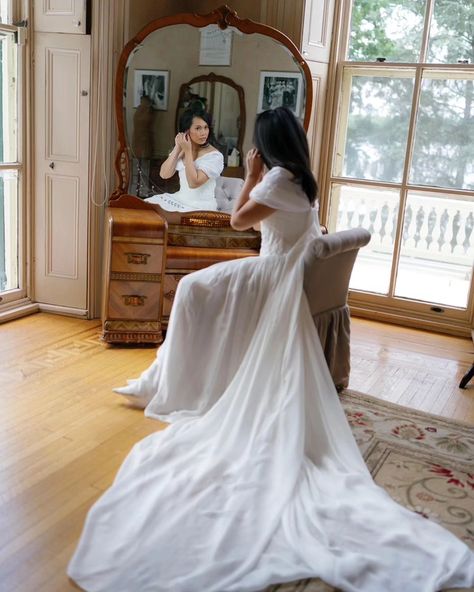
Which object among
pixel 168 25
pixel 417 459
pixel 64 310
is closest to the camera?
pixel 417 459

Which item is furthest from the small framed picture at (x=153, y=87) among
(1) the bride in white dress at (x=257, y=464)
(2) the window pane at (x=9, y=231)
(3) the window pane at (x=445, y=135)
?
(3) the window pane at (x=445, y=135)

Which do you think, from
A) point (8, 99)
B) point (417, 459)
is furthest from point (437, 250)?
point (8, 99)

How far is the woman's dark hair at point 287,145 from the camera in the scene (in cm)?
266

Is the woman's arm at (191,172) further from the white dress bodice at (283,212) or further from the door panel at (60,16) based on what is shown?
the white dress bodice at (283,212)

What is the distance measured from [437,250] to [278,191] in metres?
2.47

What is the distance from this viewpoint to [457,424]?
3.12 m

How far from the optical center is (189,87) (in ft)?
13.5

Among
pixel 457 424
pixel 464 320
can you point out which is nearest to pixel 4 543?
pixel 457 424

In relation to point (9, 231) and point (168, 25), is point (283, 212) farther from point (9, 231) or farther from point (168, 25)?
point (9, 231)

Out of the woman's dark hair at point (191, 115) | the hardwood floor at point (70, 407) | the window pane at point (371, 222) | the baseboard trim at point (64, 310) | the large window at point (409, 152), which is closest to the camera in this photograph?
the hardwood floor at point (70, 407)

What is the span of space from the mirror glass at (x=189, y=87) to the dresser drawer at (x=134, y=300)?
28.6 inches

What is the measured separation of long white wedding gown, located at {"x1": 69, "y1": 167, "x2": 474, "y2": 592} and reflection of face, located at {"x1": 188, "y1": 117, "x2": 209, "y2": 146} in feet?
4.94

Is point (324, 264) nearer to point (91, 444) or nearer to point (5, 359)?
point (91, 444)

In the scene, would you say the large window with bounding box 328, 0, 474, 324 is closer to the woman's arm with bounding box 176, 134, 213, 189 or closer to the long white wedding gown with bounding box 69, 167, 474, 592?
the woman's arm with bounding box 176, 134, 213, 189
